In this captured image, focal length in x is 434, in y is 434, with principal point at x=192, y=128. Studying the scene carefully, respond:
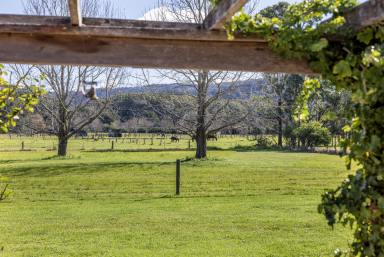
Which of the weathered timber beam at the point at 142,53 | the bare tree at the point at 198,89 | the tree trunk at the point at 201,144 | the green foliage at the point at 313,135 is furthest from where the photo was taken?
the green foliage at the point at 313,135

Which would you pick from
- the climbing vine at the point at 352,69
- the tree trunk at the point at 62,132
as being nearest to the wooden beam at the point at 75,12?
the climbing vine at the point at 352,69

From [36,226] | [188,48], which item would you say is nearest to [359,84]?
[188,48]

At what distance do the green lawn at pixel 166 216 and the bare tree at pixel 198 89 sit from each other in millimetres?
4668

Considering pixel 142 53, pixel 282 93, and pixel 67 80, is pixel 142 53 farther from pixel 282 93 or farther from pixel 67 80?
pixel 67 80

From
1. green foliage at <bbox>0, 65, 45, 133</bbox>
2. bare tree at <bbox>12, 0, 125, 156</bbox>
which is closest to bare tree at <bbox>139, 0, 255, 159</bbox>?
bare tree at <bbox>12, 0, 125, 156</bbox>

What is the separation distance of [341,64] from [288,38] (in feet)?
1.05

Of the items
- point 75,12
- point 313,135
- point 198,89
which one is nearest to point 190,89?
point 198,89

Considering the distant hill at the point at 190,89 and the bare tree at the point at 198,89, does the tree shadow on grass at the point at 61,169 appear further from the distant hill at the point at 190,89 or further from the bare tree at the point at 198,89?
the distant hill at the point at 190,89

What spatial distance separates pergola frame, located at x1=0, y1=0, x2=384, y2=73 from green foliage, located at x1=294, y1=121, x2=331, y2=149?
20335 mm

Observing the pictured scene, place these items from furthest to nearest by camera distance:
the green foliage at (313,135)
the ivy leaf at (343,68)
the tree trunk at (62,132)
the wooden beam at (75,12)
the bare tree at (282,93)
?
the green foliage at (313,135) < the tree trunk at (62,132) < the bare tree at (282,93) < the ivy leaf at (343,68) < the wooden beam at (75,12)

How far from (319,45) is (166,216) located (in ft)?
16.2

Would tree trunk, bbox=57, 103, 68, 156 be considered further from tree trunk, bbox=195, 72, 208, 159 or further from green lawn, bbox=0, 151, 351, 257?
green lawn, bbox=0, 151, 351, 257

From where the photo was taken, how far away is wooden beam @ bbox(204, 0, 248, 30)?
195 centimetres

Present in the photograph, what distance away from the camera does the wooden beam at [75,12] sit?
1.93 metres
